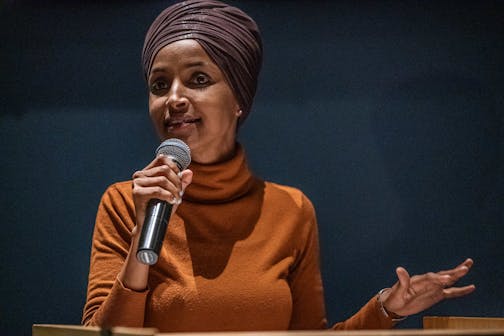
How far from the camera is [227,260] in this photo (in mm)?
1796

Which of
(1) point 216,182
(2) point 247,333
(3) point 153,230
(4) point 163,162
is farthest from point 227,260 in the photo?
(2) point 247,333

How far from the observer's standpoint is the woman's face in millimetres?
1805

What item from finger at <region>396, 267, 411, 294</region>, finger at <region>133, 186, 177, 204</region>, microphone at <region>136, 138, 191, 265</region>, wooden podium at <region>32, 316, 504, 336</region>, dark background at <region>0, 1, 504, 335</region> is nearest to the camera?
wooden podium at <region>32, 316, 504, 336</region>

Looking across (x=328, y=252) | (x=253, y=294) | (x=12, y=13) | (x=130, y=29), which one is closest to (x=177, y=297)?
(x=253, y=294)

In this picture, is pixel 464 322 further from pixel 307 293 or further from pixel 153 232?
pixel 153 232

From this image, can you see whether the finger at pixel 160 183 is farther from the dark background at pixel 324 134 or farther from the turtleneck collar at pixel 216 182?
the dark background at pixel 324 134

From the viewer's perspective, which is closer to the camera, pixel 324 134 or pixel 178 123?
pixel 178 123

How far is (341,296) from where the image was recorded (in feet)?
6.98

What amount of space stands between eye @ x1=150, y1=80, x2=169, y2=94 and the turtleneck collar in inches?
8.8

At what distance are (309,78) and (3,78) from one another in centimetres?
100

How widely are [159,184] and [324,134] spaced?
3.12ft

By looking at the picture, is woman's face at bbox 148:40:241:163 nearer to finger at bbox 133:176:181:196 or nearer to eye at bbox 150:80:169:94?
eye at bbox 150:80:169:94

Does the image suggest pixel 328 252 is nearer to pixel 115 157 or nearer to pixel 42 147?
pixel 115 157

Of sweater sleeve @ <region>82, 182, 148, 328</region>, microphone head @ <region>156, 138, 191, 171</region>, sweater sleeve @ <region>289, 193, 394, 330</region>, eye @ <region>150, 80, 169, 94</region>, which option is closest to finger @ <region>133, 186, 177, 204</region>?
microphone head @ <region>156, 138, 191, 171</region>
